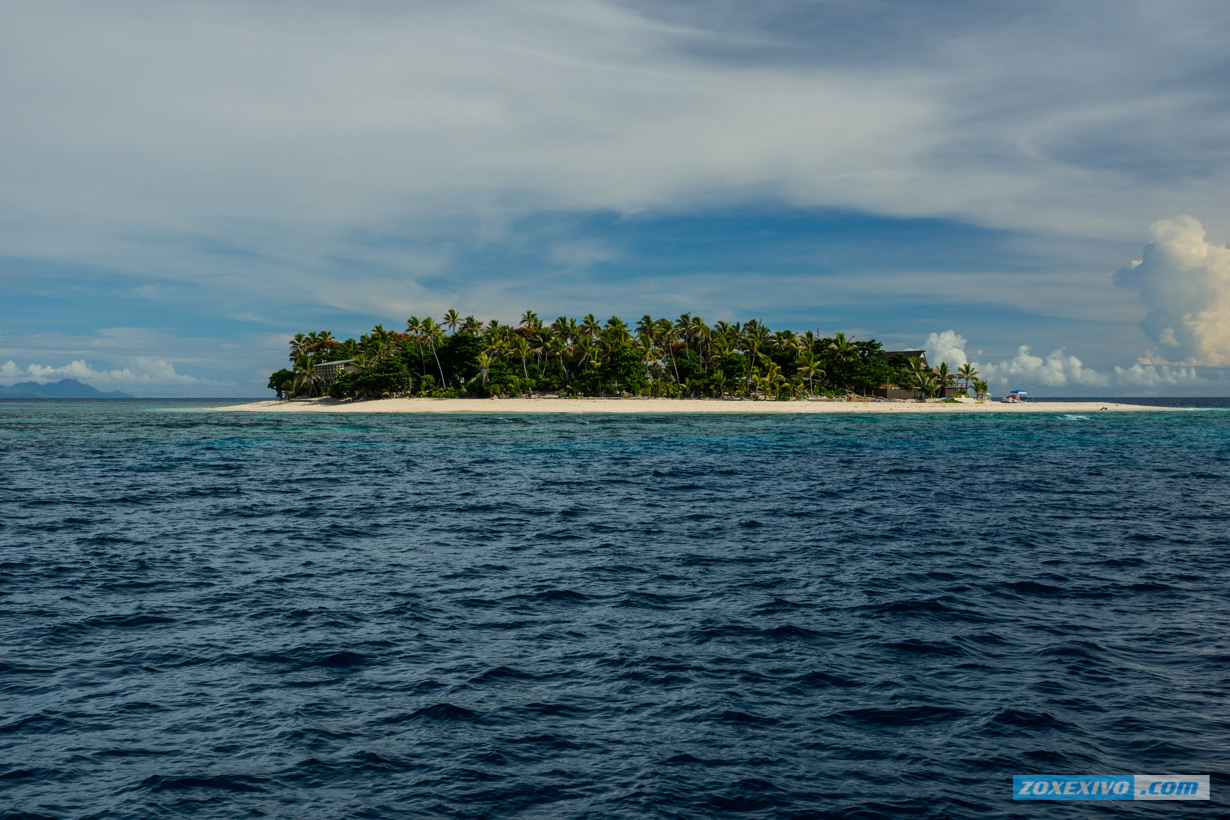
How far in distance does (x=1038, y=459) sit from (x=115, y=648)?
43.9 meters

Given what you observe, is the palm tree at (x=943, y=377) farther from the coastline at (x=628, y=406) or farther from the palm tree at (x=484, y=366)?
the palm tree at (x=484, y=366)

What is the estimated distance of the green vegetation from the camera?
120m

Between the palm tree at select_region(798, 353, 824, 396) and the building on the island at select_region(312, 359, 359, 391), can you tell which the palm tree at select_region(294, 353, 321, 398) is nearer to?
the building on the island at select_region(312, 359, 359, 391)

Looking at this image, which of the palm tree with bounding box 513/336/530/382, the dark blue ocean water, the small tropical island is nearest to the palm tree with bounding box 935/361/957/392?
the small tropical island

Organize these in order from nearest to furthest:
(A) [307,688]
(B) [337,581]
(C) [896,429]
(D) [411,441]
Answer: (A) [307,688] → (B) [337,581] → (D) [411,441] → (C) [896,429]

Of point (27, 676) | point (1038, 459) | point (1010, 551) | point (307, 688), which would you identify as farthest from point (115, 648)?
point (1038, 459)

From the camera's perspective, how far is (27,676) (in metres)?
9.85

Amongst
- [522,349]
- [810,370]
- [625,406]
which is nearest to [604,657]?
[625,406]

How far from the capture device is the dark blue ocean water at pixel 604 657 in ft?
23.4

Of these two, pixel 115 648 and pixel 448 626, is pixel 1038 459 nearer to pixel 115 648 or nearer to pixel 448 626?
pixel 448 626

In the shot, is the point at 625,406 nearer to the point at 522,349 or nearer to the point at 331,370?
the point at 522,349

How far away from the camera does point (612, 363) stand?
119938 mm

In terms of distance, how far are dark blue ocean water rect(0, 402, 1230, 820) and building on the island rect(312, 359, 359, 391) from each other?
108m

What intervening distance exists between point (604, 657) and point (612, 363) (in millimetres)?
110161
